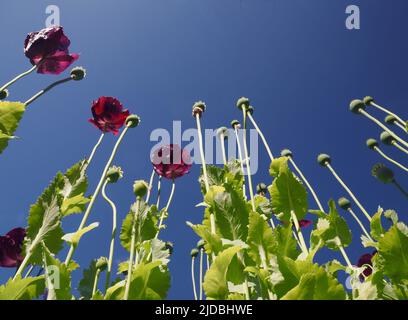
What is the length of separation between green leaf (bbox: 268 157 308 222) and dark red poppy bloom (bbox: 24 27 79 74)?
3.82 ft

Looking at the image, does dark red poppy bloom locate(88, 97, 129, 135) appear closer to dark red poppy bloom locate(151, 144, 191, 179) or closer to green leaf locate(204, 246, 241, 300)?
dark red poppy bloom locate(151, 144, 191, 179)

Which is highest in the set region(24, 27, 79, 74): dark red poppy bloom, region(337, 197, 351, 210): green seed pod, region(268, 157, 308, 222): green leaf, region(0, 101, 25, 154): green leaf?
region(24, 27, 79, 74): dark red poppy bloom

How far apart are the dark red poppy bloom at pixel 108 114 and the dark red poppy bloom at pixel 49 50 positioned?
24 cm

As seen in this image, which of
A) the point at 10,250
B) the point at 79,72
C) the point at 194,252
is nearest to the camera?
the point at 10,250

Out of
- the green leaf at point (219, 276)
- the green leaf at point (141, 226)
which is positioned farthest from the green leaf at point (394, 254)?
the green leaf at point (141, 226)

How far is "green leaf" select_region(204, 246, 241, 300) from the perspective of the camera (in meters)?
0.92

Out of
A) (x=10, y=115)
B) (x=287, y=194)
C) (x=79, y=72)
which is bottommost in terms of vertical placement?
(x=287, y=194)

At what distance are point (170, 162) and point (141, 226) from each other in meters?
0.75

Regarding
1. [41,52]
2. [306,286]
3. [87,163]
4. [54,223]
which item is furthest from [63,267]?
[41,52]

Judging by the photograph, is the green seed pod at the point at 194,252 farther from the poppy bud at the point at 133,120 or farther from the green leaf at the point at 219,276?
the green leaf at the point at 219,276

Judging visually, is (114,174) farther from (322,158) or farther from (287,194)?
(322,158)

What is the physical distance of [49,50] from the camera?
178 centimetres

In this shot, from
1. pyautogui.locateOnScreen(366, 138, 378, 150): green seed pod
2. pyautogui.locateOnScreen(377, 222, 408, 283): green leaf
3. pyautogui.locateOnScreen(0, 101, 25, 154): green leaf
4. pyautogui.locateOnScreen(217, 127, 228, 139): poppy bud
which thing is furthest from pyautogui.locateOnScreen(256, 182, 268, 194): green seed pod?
pyautogui.locateOnScreen(0, 101, 25, 154): green leaf

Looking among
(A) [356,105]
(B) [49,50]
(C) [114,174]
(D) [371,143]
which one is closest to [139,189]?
(C) [114,174]
